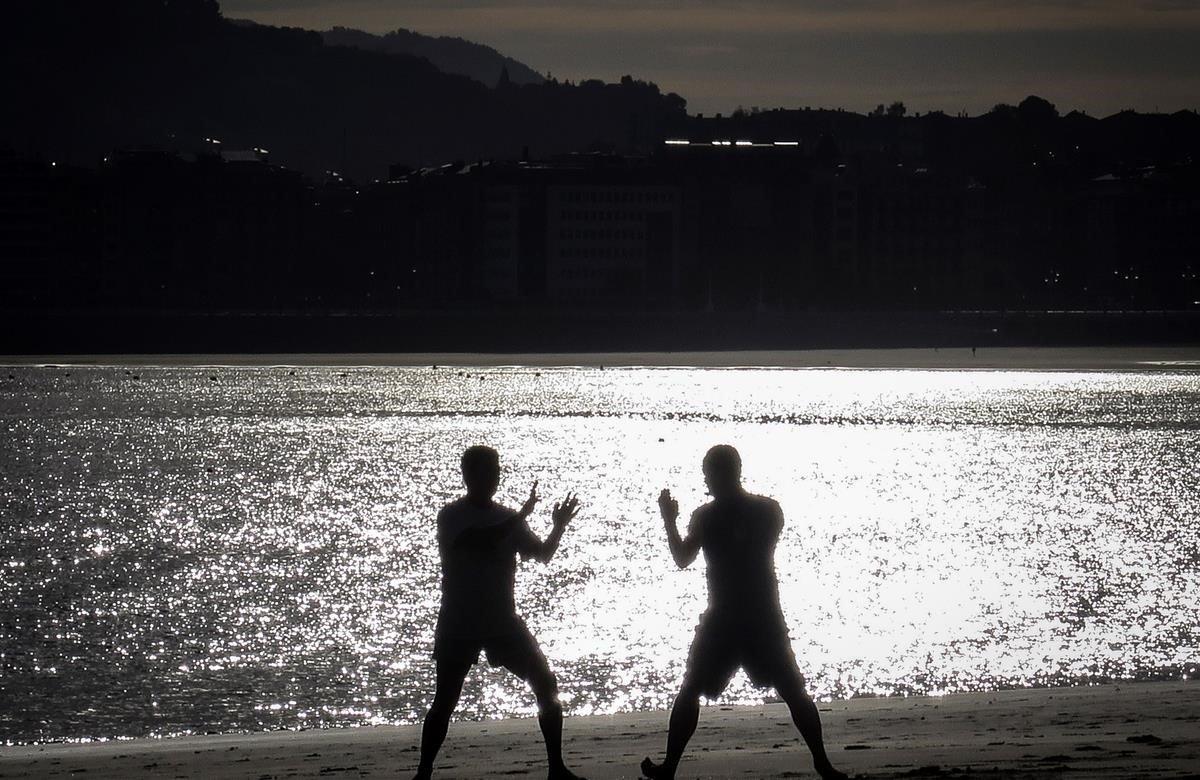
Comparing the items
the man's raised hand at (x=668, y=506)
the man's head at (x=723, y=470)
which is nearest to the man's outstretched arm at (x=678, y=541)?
the man's raised hand at (x=668, y=506)

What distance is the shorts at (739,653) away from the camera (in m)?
11.4

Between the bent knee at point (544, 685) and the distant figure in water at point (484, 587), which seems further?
the bent knee at point (544, 685)

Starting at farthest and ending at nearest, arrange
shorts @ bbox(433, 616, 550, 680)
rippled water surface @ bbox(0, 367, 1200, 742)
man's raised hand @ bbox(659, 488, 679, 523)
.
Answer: rippled water surface @ bbox(0, 367, 1200, 742), shorts @ bbox(433, 616, 550, 680), man's raised hand @ bbox(659, 488, 679, 523)

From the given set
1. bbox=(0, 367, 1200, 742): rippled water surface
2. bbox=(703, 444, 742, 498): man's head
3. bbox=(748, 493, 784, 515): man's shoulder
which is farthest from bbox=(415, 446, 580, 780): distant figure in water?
bbox=(0, 367, 1200, 742): rippled water surface

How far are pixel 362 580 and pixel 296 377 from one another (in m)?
123

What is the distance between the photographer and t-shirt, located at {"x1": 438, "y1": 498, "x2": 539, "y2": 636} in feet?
37.3

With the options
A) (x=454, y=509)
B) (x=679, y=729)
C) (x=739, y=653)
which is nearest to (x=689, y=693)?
(x=679, y=729)

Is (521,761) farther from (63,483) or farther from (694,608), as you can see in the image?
(63,483)

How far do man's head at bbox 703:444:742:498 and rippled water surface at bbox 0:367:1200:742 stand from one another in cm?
937

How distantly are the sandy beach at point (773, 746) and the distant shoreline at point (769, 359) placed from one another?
4914 inches

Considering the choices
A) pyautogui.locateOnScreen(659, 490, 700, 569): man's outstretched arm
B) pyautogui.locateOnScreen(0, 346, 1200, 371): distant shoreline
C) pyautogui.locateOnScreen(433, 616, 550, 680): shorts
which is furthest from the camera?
pyautogui.locateOnScreen(0, 346, 1200, 371): distant shoreline

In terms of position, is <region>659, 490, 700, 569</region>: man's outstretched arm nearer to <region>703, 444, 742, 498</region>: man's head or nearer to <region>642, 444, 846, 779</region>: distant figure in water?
<region>642, 444, 846, 779</region>: distant figure in water

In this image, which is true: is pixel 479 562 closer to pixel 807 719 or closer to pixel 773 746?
pixel 807 719

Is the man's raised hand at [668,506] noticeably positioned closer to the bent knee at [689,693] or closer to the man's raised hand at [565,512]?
the man's raised hand at [565,512]
